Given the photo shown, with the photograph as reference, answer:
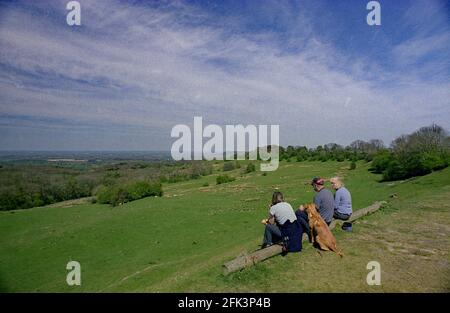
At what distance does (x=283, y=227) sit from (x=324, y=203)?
1.93 m

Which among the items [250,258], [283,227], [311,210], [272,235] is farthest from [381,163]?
[250,258]

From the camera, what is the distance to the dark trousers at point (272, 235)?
28.0ft

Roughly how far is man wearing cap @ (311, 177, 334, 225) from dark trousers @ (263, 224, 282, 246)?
1853 mm

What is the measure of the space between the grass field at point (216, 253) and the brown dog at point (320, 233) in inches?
10.4

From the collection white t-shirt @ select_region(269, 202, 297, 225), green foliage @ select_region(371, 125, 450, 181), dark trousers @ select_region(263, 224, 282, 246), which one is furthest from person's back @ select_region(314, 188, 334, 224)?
green foliage @ select_region(371, 125, 450, 181)

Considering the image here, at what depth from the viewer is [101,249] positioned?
19516 mm

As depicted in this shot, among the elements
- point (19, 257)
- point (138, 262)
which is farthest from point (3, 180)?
point (138, 262)

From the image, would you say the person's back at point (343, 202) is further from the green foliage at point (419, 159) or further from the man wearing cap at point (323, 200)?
the green foliage at point (419, 159)

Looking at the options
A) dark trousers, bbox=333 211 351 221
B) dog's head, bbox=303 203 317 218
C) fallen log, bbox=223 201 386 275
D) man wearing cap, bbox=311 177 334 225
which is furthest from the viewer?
dark trousers, bbox=333 211 351 221

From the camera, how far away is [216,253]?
44.4 ft

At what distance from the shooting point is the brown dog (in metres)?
8.45

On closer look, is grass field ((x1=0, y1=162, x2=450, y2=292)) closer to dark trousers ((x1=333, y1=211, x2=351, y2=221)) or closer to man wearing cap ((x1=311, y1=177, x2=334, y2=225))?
dark trousers ((x1=333, y1=211, x2=351, y2=221))

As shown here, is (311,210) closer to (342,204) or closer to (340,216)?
(342,204)

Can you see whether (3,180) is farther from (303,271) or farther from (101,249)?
(303,271)
